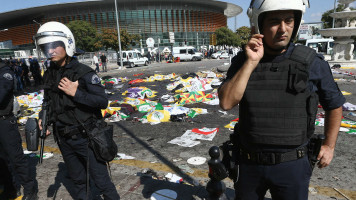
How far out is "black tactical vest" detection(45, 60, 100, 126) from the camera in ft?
7.47

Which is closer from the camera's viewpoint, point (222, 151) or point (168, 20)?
point (222, 151)

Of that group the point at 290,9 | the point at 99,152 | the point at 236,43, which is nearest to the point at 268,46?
the point at 290,9

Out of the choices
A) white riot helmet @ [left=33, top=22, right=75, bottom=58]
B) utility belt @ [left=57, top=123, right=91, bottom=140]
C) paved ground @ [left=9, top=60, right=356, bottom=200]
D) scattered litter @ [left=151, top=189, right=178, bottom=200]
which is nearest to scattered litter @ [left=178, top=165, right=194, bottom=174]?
paved ground @ [left=9, top=60, right=356, bottom=200]

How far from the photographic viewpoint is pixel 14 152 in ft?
9.22

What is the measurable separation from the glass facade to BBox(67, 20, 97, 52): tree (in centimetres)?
1176

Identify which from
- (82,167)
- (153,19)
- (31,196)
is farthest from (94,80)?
(153,19)

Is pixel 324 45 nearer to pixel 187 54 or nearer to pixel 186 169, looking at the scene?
pixel 187 54

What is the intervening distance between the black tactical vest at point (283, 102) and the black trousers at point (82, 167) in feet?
4.99

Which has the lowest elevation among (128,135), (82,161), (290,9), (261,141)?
(128,135)

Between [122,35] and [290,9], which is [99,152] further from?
[122,35]

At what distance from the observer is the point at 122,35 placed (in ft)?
110

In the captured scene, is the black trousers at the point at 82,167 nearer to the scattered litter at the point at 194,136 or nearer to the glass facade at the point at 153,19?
the scattered litter at the point at 194,136

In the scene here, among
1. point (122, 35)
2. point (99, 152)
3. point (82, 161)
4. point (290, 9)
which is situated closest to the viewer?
point (290, 9)

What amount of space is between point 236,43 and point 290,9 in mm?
61490
